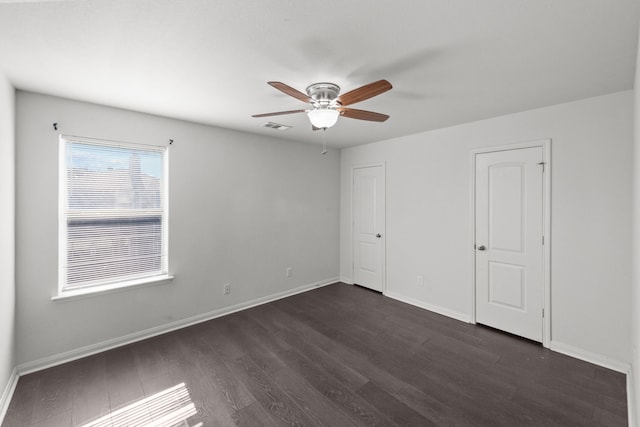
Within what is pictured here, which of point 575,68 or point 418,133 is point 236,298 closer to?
point 418,133

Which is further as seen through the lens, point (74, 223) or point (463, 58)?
point (74, 223)

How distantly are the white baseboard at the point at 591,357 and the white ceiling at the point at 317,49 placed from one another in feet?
7.64

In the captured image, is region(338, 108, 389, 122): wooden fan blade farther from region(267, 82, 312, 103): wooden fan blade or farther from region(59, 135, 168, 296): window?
region(59, 135, 168, 296): window

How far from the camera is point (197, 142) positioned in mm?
3344

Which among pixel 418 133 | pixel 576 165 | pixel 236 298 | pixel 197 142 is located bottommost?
pixel 236 298

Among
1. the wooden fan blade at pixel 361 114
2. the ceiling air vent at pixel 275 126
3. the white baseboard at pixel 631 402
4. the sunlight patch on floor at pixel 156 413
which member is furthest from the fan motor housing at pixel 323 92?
the white baseboard at pixel 631 402

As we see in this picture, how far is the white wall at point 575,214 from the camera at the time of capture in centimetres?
241

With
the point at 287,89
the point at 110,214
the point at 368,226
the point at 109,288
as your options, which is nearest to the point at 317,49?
the point at 287,89

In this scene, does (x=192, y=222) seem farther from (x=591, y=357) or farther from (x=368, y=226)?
(x=591, y=357)

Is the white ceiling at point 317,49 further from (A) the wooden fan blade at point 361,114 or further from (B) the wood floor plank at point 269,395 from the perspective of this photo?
(B) the wood floor plank at point 269,395

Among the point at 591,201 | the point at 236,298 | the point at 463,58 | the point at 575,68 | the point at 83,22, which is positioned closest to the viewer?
the point at 83,22

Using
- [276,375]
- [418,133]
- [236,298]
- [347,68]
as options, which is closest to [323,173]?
[418,133]

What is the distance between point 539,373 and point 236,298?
10.8ft

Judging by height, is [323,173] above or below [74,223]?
above
